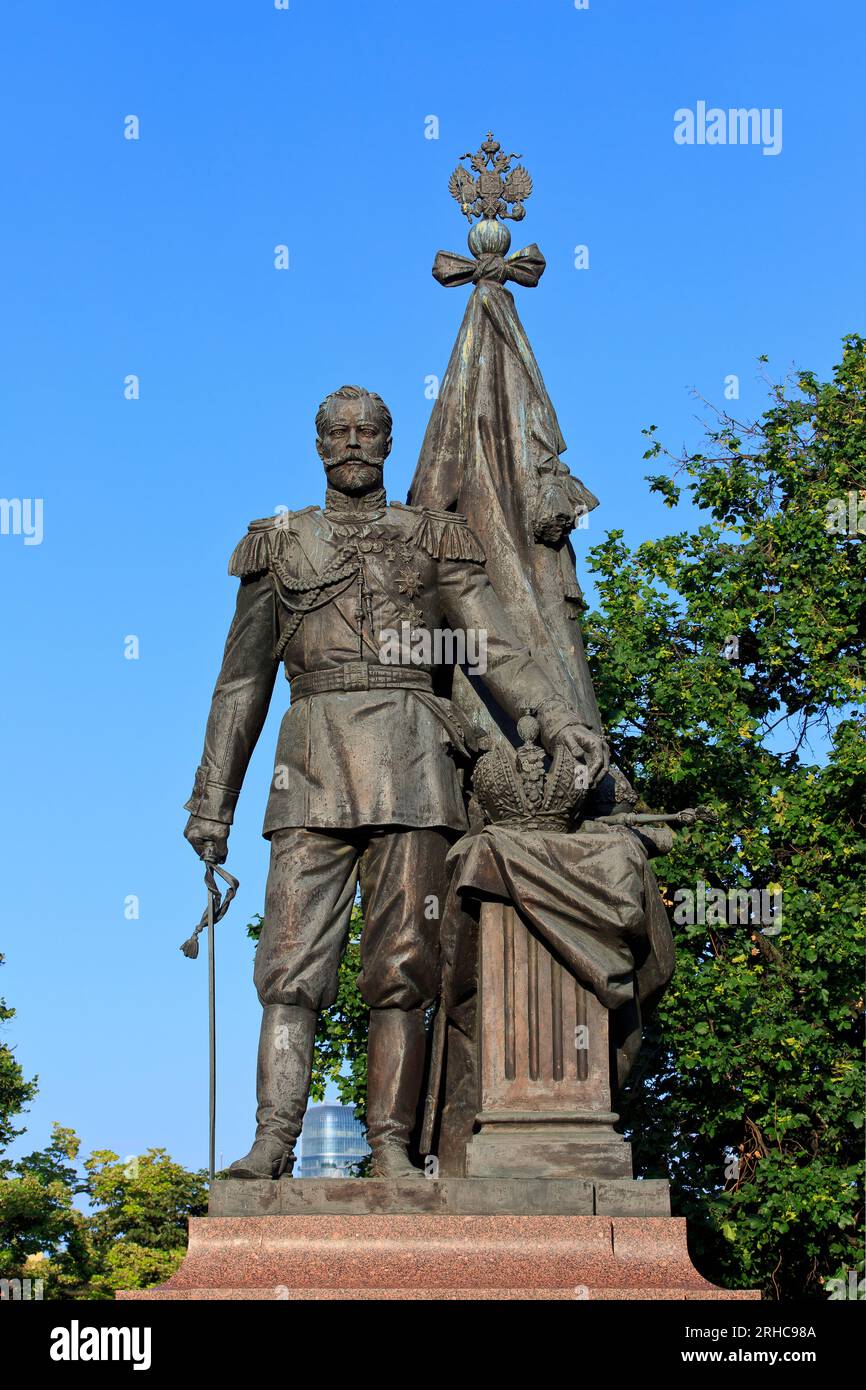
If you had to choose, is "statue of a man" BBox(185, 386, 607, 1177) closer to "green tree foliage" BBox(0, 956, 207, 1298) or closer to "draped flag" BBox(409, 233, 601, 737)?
"draped flag" BBox(409, 233, 601, 737)

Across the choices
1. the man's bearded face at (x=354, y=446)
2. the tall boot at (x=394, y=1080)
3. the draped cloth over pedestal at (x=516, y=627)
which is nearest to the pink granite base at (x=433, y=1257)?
the tall boot at (x=394, y=1080)

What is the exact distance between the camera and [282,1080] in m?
9.08

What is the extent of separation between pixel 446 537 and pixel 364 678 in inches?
33.3

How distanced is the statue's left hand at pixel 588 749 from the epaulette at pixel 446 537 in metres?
1.04

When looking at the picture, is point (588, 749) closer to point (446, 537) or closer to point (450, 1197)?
point (446, 537)

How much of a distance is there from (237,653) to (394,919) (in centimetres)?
151

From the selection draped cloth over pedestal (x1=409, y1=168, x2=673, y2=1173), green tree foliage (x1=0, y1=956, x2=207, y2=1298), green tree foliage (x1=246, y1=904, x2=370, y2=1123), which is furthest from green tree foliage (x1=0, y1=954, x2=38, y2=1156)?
draped cloth over pedestal (x1=409, y1=168, x2=673, y2=1173)

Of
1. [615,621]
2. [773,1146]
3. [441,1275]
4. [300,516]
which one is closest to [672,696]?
[615,621]

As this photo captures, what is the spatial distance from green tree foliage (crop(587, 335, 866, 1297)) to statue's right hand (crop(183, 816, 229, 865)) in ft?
40.3

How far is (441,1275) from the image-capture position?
8.20 metres

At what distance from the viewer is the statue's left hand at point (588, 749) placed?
30.6 feet

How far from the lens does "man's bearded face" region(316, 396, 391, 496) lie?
980cm
